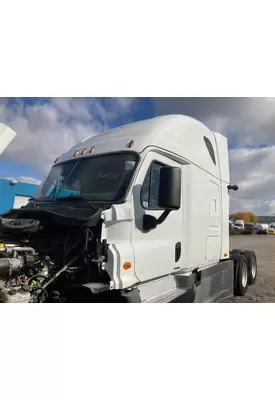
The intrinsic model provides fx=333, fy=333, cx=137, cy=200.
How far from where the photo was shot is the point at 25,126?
487cm

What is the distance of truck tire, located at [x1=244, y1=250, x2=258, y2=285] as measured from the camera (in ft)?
24.2

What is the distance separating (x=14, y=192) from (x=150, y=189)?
5.17m

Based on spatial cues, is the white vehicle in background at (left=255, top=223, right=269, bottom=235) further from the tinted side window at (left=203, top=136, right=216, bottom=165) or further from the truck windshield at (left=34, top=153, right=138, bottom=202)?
the truck windshield at (left=34, top=153, right=138, bottom=202)

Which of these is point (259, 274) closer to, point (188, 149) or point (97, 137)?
point (188, 149)

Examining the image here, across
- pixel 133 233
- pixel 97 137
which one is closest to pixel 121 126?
pixel 97 137

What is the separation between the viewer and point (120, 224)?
3.49 m

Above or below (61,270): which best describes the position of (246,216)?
above

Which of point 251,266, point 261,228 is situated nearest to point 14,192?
point 261,228

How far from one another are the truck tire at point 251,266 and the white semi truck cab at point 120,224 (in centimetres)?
259

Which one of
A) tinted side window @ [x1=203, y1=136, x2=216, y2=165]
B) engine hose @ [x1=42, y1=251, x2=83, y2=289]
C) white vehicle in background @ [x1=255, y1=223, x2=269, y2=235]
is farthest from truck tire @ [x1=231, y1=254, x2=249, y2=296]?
engine hose @ [x1=42, y1=251, x2=83, y2=289]

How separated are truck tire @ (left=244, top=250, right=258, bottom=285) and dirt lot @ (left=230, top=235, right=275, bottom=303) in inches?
4.8

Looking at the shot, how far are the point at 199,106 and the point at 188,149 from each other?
2.35 ft

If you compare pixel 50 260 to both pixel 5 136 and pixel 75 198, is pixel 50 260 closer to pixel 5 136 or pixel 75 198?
pixel 75 198

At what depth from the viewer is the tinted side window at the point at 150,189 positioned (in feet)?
12.3
